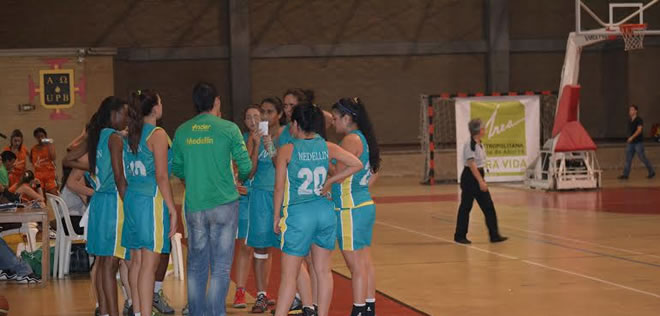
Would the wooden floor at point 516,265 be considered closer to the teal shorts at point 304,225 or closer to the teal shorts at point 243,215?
the teal shorts at point 243,215

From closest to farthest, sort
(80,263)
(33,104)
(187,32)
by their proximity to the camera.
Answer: (80,263) < (33,104) < (187,32)

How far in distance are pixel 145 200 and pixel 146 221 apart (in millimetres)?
156

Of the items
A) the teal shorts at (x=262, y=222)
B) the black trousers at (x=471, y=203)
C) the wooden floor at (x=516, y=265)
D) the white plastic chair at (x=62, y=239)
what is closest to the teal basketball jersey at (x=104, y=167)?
the teal shorts at (x=262, y=222)

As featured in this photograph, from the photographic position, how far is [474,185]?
1241 centimetres

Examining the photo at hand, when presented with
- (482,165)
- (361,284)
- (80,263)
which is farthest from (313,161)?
(482,165)

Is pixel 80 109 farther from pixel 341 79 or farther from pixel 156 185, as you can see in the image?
pixel 156 185

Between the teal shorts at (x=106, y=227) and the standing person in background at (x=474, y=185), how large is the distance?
6018mm

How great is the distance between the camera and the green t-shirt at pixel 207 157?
22.2 ft

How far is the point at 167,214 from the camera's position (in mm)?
7027

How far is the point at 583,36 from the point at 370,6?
28.9 ft

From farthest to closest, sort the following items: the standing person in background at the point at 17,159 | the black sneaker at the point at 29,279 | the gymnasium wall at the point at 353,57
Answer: the gymnasium wall at the point at 353,57
the standing person in background at the point at 17,159
the black sneaker at the point at 29,279

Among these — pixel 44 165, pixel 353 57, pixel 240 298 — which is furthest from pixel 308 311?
pixel 353 57

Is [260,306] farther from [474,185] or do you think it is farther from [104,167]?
[474,185]

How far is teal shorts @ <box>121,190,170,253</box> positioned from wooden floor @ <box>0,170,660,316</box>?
178 centimetres
